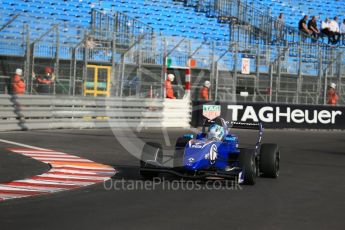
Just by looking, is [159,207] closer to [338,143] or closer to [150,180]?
[150,180]

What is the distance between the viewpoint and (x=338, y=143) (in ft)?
68.4

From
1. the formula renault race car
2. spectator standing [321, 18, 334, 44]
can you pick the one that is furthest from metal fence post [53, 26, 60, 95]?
spectator standing [321, 18, 334, 44]

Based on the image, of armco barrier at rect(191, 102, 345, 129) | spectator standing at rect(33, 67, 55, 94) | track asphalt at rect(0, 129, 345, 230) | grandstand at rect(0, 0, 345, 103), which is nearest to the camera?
track asphalt at rect(0, 129, 345, 230)

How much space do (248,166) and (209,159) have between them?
633mm

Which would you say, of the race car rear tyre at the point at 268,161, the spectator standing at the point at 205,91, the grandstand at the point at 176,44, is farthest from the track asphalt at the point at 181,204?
the spectator standing at the point at 205,91

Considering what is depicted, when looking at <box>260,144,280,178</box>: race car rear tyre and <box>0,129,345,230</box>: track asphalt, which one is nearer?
<box>0,129,345,230</box>: track asphalt

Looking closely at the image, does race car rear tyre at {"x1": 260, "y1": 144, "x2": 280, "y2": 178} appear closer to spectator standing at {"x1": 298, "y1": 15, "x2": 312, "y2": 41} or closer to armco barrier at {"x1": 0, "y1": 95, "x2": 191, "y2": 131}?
armco barrier at {"x1": 0, "y1": 95, "x2": 191, "y2": 131}

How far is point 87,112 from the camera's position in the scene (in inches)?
845

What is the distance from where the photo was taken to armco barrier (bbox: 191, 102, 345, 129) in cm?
2627

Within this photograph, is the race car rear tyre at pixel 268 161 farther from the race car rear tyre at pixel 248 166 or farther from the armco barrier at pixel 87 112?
the armco barrier at pixel 87 112

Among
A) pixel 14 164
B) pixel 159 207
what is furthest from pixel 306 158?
pixel 159 207

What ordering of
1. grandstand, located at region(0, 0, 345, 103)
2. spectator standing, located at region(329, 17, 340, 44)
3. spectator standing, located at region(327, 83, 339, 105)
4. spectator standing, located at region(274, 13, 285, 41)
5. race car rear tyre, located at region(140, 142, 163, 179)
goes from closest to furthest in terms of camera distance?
race car rear tyre, located at region(140, 142, 163, 179), grandstand, located at region(0, 0, 345, 103), spectator standing, located at region(327, 83, 339, 105), spectator standing, located at region(274, 13, 285, 41), spectator standing, located at region(329, 17, 340, 44)

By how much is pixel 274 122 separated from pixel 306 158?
41.6 feet

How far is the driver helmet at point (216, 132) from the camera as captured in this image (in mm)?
10633
